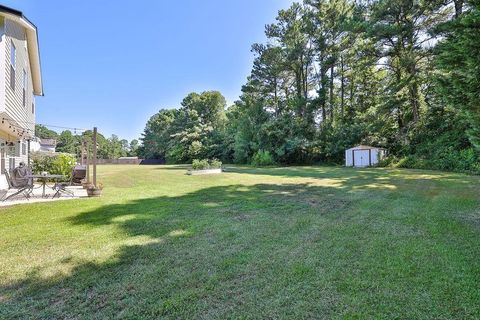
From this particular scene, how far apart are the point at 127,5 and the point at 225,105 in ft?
105

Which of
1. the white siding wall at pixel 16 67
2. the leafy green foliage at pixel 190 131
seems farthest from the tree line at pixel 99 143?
the white siding wall at pixel 16 67

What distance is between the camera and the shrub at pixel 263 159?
24.7 metres

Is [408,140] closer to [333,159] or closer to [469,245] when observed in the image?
[333,159]

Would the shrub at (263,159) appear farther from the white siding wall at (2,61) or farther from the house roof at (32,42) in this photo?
the white siding wall at (2,61)

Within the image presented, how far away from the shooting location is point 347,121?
26781mm

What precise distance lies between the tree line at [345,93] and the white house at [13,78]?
16.7 m

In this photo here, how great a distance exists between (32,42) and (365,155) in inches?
800

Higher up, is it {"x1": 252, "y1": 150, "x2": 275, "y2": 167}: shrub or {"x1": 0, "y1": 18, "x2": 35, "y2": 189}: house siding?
{"x1": 0, "y1": 18, "x2": 35, "y2": 189}: house siding

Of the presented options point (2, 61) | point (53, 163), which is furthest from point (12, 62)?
point (53, 163)

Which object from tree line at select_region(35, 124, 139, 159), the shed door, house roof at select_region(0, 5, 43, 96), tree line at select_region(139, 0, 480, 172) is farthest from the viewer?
tree line at select_region(35, 124, 139, 159)

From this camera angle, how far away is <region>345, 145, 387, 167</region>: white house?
20.9 m

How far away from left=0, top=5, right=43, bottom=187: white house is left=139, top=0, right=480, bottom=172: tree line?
16657mm

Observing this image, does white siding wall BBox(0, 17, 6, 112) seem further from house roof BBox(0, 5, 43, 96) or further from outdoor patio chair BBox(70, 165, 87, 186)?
outdoor patio chair BBox(70, 165, 87, 186)

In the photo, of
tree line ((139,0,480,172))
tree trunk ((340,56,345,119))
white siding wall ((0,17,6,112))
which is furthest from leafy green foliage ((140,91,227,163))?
white siding wall ((0,17,6,112))
